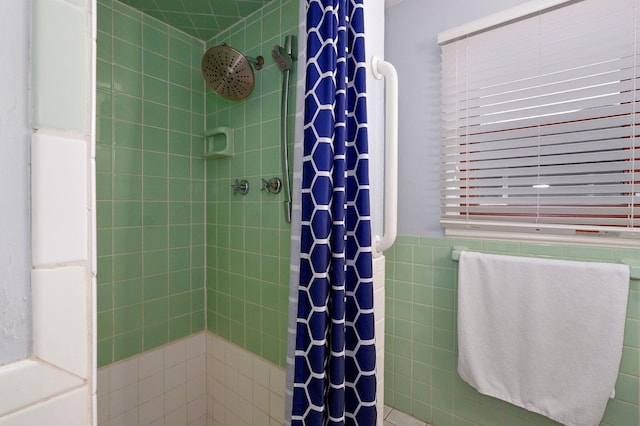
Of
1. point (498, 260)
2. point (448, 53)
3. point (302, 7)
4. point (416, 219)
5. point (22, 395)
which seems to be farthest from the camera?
point (416, 219)

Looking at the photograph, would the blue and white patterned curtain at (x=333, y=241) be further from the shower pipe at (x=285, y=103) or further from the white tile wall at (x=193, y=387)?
the white tile wall at (x=193, y=387)

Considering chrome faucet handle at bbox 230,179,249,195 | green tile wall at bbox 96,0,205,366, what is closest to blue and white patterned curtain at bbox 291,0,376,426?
chrome faucet handle at bbox 230,179,249,195

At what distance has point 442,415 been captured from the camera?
3.91 feet

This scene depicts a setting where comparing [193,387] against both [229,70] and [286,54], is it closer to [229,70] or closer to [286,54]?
[229,70]

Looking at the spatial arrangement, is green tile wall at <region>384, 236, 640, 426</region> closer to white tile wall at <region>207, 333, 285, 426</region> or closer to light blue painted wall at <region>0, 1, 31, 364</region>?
white tile wall at <region>207, 333, 285, 426</region>

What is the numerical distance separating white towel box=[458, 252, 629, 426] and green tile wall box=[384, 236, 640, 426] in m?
0.08

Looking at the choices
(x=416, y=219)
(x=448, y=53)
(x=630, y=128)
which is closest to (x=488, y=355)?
(x=416, y=219)

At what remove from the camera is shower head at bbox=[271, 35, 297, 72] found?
1.17 meters

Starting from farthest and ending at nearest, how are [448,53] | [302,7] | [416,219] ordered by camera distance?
[416,219] → [448,53] → [302,7]

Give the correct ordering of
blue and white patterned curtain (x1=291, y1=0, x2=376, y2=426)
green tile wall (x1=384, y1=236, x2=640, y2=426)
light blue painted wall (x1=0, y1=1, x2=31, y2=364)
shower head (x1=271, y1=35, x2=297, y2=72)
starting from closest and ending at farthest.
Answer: light blue painted wall (x1=0, y1=1, x2=31, y2=364) → blue and white patterned curtain (x1=291, y1=0, x2=376, y2=426) → green tile wall (x1=384, y1=236, x2=640, y2=426) → shower head (x1=271, y1=35, x2=297, y2=72)

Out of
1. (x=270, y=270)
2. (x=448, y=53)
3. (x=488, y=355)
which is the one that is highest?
(x=448, y=53)

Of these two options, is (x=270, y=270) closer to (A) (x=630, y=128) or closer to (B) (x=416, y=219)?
(B) (x=416, y=219)

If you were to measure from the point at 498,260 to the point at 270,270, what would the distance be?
3.05 ft

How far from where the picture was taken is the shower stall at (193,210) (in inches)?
49.6
